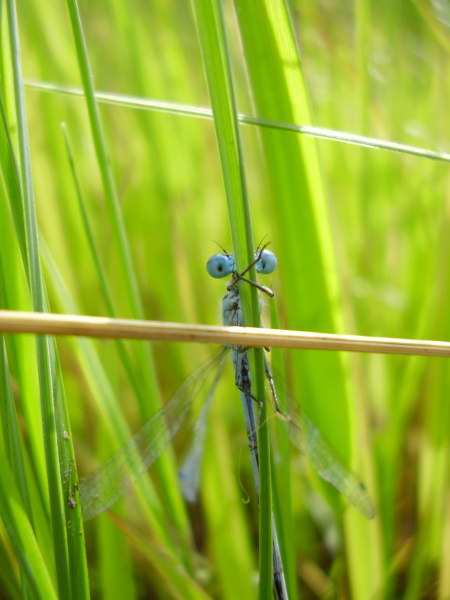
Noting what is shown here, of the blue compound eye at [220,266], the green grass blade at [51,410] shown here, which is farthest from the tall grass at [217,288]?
the blue compound eye at [220,266]

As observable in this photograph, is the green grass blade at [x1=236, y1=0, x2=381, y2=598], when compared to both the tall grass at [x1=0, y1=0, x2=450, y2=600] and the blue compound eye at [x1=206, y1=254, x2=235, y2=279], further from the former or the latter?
the blue compound eye at [x1=206, y1=254, x2=235, y2=279]

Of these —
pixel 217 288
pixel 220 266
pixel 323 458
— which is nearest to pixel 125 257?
pixel 220 266

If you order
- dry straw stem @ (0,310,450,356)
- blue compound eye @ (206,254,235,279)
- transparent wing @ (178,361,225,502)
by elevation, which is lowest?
transparent wing @ (178,361,225,502)

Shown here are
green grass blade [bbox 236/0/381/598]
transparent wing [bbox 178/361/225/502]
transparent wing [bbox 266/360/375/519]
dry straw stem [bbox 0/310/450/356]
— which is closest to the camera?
dry straw stem [bbox 0/310/450/356]

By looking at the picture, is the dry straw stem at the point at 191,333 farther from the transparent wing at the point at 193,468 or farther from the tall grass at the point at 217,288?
the transparent wing at the point at 193,468

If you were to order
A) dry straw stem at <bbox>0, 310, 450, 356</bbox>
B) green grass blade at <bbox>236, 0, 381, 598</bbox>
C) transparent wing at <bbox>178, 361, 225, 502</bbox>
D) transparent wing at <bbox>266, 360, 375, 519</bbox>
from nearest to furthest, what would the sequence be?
dry straw stem at <bbox>0, 310, 450, 356</bbox> < green grass blade at <bbox>236, 0, 381, 598</bbox> < transparent wing at <bbox>266, 360, 375, 519</bbox> < transparent wing at <bbox>178, 361, 225, 502</bbox>

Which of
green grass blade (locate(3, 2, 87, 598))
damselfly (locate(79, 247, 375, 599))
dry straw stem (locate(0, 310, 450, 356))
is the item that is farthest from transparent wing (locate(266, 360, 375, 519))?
green grass blade (locate(3, 2, 87, 598))

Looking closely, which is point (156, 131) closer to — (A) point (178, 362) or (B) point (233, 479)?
(A) point (178, 362)
